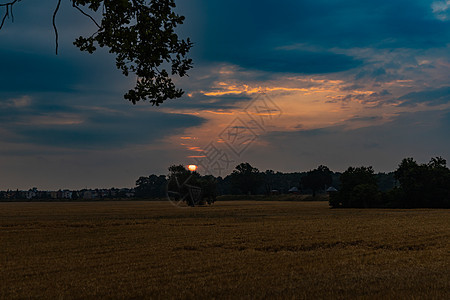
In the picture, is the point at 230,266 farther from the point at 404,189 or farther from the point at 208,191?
the point at 208,191

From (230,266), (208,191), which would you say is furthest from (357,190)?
(230,266)

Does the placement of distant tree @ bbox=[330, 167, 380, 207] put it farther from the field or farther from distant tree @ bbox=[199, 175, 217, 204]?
the field

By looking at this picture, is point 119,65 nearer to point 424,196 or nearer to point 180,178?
point 424,196

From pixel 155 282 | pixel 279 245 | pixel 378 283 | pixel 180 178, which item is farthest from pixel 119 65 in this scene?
pixel 180 178

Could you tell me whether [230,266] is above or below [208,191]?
below

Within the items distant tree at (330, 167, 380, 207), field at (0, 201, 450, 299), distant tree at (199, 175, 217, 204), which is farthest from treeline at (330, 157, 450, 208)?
field at (0, 201, 450, 299)

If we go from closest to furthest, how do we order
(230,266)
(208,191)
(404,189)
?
(230,266)
(404,189)
(208,191)

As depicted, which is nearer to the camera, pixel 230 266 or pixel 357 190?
pixel 230 266

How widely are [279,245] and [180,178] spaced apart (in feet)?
321

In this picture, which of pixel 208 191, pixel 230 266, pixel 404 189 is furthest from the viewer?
pixel 208 191

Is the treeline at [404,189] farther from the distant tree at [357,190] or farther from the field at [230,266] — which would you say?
the field at [230,266]

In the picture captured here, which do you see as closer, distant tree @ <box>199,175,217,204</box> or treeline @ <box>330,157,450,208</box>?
treeline @ <box>330,157,450,208</box>

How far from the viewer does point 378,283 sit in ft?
51.0

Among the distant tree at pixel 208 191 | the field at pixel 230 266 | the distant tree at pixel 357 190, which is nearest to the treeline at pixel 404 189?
the distant tree at pixel 357 190
